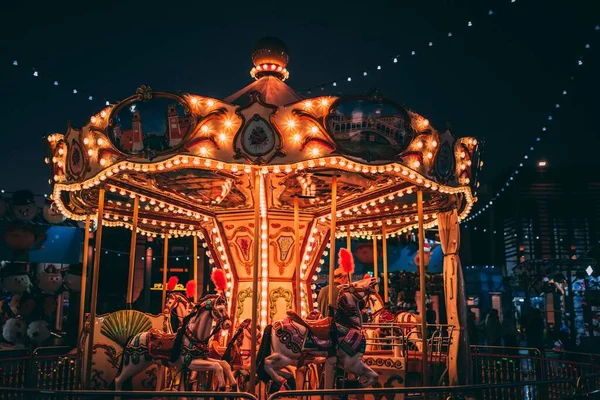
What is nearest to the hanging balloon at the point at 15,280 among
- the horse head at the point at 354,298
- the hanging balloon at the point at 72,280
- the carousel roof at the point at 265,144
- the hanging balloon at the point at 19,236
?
the hanging balloon at the point at 19,236

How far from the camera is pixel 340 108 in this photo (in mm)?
6371

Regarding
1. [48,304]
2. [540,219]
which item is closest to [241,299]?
[48,304]

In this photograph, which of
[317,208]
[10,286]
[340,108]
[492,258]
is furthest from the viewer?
[492,258]

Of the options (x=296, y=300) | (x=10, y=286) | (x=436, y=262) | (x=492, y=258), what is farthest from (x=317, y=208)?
(x=492, y=258)

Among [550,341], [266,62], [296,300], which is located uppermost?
[266,62]

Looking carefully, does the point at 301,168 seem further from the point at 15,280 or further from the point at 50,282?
the point at 50,282

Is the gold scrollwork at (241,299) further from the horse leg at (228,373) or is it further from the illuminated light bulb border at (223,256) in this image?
the horse leg at (228,373)

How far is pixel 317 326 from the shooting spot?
6602 mm

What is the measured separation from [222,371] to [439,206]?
439cm

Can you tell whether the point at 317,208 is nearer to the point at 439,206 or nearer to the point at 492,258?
the point at 439,206

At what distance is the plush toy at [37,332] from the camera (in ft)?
45.4

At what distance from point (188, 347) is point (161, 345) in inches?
12.8

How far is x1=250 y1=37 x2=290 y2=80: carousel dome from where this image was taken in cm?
855

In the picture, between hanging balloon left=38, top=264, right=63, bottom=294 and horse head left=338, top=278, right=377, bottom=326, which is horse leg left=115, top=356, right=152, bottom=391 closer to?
horse head left=338, top=278, right=377, bottom=326
